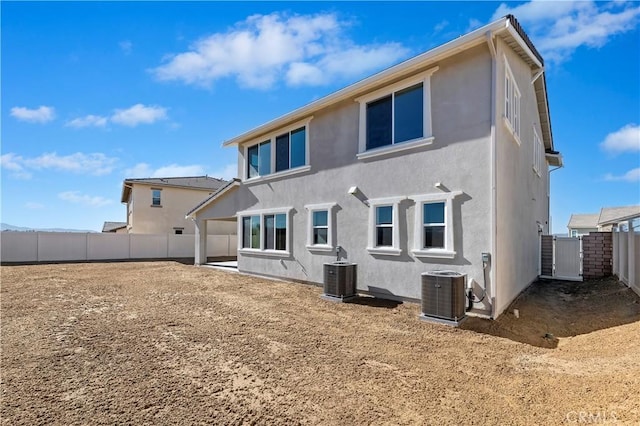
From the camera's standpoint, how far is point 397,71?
821cm

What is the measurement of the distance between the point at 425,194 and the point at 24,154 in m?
23.4

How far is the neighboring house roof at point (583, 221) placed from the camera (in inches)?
1343

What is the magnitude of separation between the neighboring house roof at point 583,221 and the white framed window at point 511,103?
3284 centimetres

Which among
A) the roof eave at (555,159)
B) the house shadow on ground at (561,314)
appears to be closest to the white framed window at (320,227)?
the house shadow on ground at (561,314)

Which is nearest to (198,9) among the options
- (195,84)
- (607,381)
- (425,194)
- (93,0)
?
(93,0)

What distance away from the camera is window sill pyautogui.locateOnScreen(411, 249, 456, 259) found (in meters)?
7.32

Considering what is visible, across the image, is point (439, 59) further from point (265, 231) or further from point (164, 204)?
point (164, 204)

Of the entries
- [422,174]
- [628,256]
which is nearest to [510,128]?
[422,174]

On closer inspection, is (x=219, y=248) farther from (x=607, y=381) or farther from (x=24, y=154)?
(x=607, y=381)

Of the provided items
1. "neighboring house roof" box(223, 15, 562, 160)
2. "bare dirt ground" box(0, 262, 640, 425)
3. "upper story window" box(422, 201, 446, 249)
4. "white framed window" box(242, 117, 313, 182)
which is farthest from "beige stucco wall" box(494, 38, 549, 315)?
"white framed window" box(242, 117, 313, 182)

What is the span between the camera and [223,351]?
5184 mm

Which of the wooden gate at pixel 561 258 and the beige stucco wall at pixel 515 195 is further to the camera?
the wooden gate at pixel 561 258

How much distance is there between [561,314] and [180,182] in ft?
95.8

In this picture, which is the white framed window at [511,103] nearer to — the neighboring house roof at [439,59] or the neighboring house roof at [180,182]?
the neighboring house roof at [439,59]
